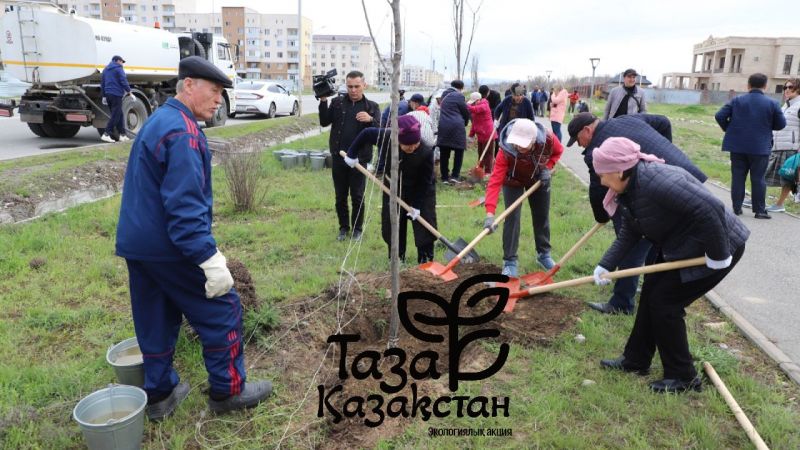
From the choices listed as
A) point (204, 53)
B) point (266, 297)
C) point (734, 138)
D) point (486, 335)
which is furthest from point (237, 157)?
point (204, 53)

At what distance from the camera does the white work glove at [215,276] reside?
97.0 inches

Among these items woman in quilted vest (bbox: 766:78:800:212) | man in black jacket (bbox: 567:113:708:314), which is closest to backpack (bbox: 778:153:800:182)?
woman in quilted vest (bbox: 766:78:800:212)

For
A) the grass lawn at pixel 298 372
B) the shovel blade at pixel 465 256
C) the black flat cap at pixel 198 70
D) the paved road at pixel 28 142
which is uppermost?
the black flat cap at pixel 198 70

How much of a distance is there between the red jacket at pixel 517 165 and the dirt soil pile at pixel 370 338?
0.73 metres

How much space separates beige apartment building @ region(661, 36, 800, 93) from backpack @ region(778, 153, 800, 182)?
5493cm

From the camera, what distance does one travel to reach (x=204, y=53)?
15.5m

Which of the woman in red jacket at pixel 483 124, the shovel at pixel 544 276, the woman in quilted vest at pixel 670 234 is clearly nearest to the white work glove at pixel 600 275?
the woman in quilted vest at pixel 670 234

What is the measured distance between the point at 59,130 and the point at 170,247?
11938 millimetres

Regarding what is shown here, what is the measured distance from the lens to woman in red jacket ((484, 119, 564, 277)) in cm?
434

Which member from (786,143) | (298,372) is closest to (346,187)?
(298,372)

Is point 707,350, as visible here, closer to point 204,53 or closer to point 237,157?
point 237,157

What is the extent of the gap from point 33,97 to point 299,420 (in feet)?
39.0

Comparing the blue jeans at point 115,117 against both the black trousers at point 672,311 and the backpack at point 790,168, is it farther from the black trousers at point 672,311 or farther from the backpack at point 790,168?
the backpack at point 790,168

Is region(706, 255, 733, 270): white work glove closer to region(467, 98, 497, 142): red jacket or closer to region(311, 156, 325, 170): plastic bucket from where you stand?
region(467, 98, 497, 142): red jacket
